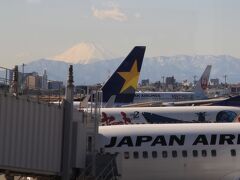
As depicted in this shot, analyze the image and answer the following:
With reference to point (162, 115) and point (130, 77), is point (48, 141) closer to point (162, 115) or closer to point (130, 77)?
point (162, 115)

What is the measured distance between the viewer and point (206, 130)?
30.8 meters

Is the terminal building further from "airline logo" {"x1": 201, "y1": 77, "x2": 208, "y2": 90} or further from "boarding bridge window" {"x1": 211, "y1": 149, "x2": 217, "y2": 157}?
"airline logo" {"x1": 201, "y1": 77, "x2": 208, "y2": 90}

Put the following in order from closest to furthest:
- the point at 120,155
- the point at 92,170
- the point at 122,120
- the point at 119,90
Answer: the point at 92,170 → the point at 120,155 → the point at 122,120 → the point at 119,90

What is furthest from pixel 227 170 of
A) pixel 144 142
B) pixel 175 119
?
pixel 175 119

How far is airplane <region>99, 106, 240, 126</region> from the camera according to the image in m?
56.3

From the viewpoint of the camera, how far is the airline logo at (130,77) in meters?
70.5

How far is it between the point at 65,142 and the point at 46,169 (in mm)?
1680

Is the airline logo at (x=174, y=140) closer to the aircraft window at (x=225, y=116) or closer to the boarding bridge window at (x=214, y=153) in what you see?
the boarding bridge window at (x=214, y=153)

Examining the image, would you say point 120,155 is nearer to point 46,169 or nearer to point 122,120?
point 46,169

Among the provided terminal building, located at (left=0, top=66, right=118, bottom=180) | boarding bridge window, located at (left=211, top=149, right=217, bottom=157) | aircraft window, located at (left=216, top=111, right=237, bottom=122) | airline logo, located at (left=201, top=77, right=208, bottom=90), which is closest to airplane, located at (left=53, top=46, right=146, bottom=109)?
aircraft window, located at (left=216, top=111, right=237, bottom=122)

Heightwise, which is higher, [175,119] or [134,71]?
[134,71]

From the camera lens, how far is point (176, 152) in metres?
30.2

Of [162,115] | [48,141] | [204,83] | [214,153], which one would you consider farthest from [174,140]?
[204,83]

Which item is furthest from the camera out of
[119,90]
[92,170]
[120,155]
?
[119,90]
